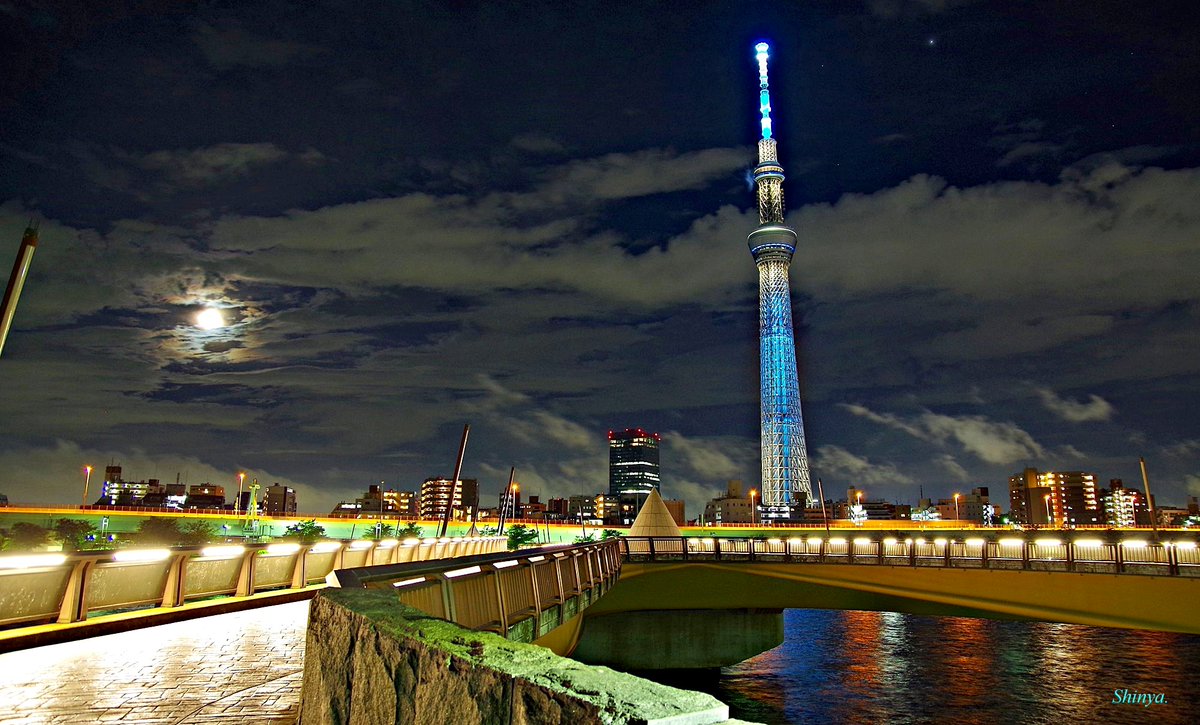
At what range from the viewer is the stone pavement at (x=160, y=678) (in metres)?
7.54

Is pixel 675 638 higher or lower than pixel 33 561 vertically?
lower

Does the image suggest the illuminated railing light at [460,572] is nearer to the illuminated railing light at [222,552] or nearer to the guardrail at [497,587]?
the guardrail at [497,587]

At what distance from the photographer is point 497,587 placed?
522 inches

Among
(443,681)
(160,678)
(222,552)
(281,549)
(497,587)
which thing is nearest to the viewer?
(443,681)

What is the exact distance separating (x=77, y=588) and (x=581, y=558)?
1379 cm

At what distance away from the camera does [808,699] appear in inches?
1594

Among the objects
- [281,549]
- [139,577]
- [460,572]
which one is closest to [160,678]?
[460,572]

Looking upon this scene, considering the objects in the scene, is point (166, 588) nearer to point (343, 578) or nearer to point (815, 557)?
point (343, 578)

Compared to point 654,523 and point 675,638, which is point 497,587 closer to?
point 675,638

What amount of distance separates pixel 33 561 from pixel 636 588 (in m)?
34.2

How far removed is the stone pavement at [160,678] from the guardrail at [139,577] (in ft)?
4.32

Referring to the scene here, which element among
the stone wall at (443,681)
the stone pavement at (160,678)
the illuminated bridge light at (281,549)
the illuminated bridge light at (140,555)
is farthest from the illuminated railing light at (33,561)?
the stone wall at (443,681)

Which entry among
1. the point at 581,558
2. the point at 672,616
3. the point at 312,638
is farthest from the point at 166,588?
the point at 672,616

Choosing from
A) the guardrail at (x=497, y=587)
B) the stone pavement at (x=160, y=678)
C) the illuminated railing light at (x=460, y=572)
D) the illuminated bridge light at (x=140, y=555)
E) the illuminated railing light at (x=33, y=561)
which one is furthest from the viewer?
the illuminated bridge light at (x=140, y=555)
